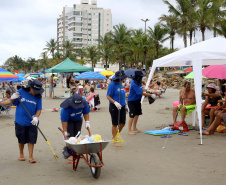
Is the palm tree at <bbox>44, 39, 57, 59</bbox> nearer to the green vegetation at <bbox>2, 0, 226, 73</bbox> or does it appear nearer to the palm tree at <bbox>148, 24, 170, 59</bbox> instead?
the green vegetation at <bbox>2, 0, 226, 73</bbox>

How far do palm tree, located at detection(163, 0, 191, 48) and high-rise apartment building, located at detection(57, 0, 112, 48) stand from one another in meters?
80.0

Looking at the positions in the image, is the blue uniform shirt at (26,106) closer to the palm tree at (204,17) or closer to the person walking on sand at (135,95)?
the person walking on sand at (135,95)

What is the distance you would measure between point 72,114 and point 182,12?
43.8m

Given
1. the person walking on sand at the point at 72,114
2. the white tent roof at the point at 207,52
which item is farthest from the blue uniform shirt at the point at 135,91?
the person walking on sand at the point at 72,114

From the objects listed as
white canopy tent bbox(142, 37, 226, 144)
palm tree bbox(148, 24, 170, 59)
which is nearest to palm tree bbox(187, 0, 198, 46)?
palm tree bbox(148, 24, 170, 59)

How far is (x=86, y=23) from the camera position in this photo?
12531 cm

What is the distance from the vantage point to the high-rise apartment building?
12325 cm

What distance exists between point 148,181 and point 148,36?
49651 mm

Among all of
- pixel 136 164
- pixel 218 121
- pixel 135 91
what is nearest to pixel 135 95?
pixel 135 91

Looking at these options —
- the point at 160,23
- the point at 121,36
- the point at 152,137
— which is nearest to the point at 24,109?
the point at 152,137

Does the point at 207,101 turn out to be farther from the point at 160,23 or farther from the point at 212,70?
the point at 160,23

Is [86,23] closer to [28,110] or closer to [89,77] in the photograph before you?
[89,77]

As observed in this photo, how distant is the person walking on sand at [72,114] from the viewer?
5258 mm

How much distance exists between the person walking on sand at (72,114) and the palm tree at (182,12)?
129ft
